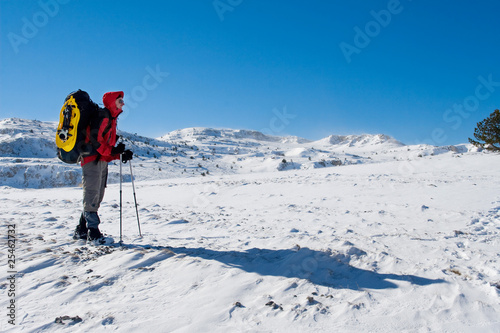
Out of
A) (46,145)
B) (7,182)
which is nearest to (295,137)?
(46,145)

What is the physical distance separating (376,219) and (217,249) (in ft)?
10.0

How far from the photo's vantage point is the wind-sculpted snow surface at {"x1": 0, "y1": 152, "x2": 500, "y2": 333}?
1858 millimetres

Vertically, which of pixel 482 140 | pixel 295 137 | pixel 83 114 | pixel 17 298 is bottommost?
pixel 17 298

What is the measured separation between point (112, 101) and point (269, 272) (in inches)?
118

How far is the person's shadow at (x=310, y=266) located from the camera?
7.92 ft

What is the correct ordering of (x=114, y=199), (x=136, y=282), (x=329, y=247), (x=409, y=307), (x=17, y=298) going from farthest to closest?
(x=114, y=199) < (x=329, y=247) < (x=136, y=282) < (x=17, y=298) < (x=409, y=307)

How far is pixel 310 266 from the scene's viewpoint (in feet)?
9.02

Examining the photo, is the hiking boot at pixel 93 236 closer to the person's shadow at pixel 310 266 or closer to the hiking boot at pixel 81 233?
the hiking boot at pixel 81 233

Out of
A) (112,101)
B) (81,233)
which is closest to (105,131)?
(112,101)

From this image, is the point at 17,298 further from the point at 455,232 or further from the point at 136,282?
the point at 455,232

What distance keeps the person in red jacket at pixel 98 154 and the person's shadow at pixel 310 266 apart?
1.30 meters

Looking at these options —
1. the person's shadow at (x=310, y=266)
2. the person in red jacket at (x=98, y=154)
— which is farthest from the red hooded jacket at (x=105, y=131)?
the person's shadow at (x=310, y=266)

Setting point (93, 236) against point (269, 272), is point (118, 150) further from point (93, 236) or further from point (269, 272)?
point (269, 272)

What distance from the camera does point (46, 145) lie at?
1762cm
